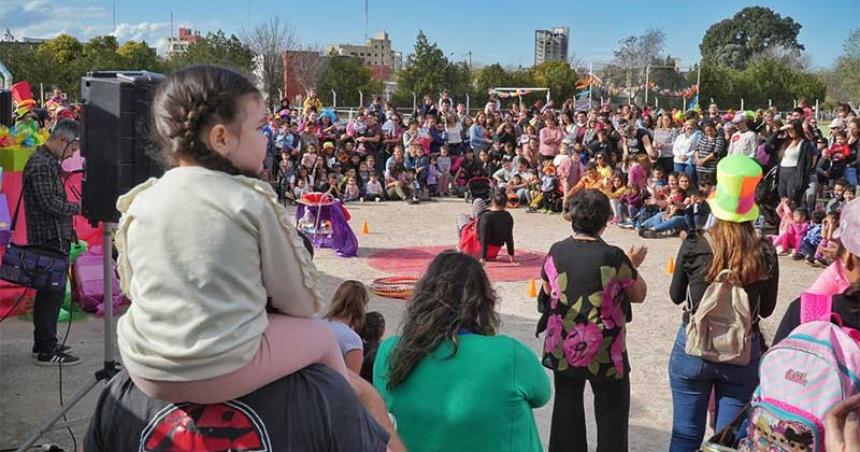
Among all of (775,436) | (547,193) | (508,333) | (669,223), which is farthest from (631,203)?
(775,436)

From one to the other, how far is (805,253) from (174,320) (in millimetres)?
10903

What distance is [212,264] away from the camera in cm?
147

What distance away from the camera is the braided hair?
5.15ft

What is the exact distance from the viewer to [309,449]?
1574 millimetres

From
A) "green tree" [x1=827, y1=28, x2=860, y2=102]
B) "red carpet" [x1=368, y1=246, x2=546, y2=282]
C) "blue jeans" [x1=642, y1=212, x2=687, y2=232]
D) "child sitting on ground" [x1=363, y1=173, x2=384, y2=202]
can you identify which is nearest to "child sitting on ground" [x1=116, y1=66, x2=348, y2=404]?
"red carpet" [x1=368, y1=246, x2=546, y2=282]

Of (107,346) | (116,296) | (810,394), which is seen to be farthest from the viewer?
(116,296)

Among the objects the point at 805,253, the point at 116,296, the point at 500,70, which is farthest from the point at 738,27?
the point at 116,296

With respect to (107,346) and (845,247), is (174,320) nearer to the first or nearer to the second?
(845,247)

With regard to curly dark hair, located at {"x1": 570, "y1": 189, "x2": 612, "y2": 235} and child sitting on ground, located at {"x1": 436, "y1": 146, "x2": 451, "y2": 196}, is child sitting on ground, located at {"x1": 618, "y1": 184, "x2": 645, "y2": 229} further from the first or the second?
curly dark hair, located at {"x1": 570, "y1": 189, "x2": 612, "y2": 235}

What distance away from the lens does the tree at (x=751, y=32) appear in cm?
9125

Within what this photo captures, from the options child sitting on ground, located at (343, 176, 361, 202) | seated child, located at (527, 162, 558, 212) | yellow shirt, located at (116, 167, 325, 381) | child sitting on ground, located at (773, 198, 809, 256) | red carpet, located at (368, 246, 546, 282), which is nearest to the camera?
yellow shirt, located at (116, 167, 325, 381)

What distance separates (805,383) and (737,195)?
1.51 meters

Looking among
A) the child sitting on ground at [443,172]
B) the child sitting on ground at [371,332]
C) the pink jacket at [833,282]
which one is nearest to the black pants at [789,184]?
the child sitting on ground at [443,172]

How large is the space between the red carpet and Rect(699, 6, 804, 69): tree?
84776 mm
